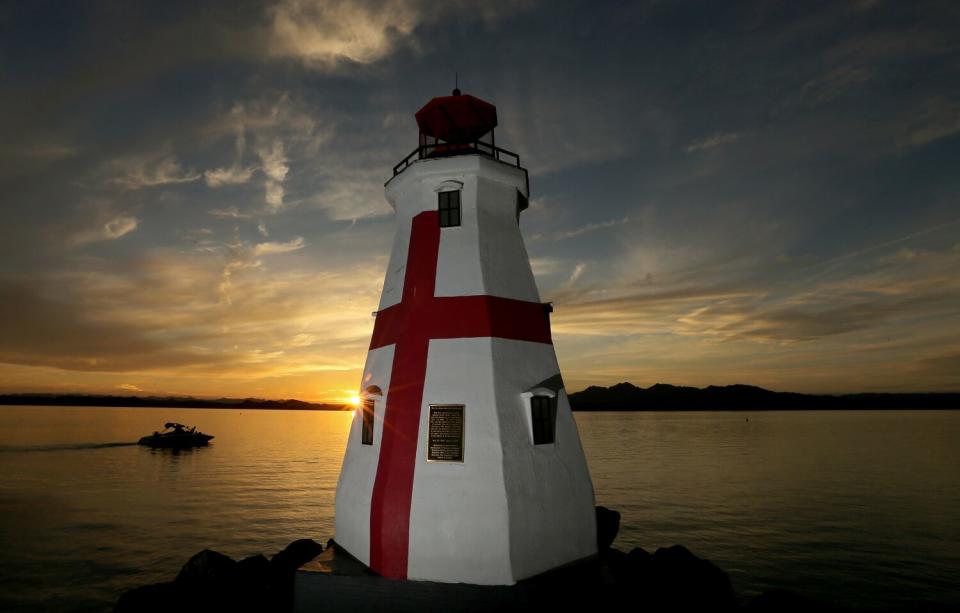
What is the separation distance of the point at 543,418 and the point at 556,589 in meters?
3.49

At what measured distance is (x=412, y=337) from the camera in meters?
11.5

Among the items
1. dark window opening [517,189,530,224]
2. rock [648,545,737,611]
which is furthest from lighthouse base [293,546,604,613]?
dark window opening [517,189,530,224]

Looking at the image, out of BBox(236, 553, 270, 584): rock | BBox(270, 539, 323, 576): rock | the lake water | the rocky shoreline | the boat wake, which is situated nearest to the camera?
the rocky shoreline

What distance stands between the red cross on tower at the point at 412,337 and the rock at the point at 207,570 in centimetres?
586

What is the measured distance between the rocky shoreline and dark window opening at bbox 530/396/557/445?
2791mm

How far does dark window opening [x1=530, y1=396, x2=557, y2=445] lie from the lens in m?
11.0

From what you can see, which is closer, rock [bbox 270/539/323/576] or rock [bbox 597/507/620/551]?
rock [bbox 270/539/323/576]

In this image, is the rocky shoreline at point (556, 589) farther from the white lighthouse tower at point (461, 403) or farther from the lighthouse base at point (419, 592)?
the white lighthouse tower at point (461, 403)

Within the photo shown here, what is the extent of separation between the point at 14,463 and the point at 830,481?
88598 millimetres

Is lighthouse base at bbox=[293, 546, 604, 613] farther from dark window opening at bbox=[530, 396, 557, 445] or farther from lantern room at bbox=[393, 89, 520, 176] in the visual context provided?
lantern room at bbox=[393, 89, 520, 176]

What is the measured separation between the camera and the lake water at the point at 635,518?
21562 mm

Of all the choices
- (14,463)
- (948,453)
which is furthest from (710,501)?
(14,463)

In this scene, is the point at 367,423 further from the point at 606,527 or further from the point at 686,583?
the point at 686,583

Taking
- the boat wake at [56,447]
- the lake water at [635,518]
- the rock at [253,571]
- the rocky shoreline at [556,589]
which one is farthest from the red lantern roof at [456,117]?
the boat wake at [56,447]
